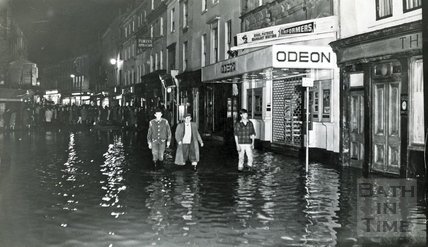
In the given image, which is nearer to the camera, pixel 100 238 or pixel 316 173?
pixel 100 238

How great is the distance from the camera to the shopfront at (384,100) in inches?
473

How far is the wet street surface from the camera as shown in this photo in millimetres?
6812

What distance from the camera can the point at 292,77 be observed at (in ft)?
62.6

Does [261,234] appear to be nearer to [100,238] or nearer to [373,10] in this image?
[100,238]

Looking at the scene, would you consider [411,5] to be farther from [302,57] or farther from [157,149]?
[157,149]

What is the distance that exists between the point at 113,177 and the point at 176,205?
162 inches

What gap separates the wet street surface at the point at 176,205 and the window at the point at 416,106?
188 cm

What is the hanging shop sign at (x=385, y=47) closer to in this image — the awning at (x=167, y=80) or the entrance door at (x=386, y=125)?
the entrance door at (x=386, y=125)

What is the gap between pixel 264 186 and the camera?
11.4 m

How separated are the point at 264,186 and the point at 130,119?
1240 inches

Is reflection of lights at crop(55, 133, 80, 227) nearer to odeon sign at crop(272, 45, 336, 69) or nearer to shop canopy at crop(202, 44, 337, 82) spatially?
shop canopy at crop(202, 44, 337, 82)

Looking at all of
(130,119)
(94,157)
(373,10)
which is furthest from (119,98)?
(373,10)

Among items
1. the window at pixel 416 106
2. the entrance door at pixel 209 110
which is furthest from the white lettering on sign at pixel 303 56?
the entrance door at pixel 209 110

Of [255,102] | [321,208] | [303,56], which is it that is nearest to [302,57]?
[303,56]
